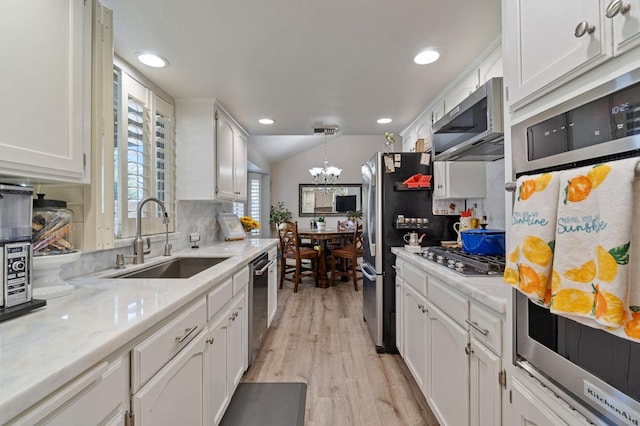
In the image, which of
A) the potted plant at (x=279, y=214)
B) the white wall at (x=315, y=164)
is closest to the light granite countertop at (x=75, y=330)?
the potted plant at (x=279, y=214)

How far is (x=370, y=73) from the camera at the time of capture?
6.85 feet

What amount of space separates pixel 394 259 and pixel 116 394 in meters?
2.08

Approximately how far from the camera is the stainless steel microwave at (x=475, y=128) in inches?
54.9

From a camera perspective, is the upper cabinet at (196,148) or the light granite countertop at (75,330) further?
the upper cabinet at (196,148)

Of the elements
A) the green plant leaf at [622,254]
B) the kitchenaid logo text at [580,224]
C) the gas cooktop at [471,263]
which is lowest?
the gas cooktop at [471,263]

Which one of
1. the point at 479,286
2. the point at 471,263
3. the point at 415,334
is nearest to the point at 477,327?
the point at 479,286

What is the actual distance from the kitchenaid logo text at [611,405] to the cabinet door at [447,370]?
595 mm

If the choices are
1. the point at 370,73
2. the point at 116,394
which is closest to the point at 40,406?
the point at 116,394

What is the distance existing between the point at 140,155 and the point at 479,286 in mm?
2233

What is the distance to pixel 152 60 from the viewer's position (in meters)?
1.90

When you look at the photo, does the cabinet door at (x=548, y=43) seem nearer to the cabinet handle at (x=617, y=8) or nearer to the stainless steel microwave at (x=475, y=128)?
the cabinet handle at (x=617, y=8)

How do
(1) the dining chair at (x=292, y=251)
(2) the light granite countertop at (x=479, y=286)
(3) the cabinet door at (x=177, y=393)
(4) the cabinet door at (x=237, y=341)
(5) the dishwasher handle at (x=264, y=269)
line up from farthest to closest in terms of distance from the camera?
1. (1) the dining chair at (x=292, y=251)
2. (5) the dishwasher handle at (x=264, y=269)
3. (4) the cabinet door at (x=237, y=341)
4. (2) the light granite countertop at (x=479, y=286)
5. (3) the cabinet door at (x=177, y=393)

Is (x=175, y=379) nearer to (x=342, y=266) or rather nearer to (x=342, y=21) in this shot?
(x=342, y=21)

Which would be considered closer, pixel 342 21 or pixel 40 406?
pixel 40 406
